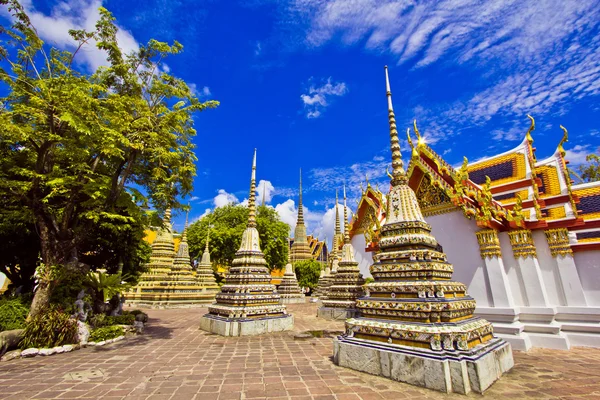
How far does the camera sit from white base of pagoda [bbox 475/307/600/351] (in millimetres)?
7457

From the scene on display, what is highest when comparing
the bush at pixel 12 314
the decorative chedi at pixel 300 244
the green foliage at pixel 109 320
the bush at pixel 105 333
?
the decorative chedi at pixel 300 244

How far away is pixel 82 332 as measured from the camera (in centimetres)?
767

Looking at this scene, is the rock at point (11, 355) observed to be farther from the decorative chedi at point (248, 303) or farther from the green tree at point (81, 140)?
the decorative chedi at point (248, 303)

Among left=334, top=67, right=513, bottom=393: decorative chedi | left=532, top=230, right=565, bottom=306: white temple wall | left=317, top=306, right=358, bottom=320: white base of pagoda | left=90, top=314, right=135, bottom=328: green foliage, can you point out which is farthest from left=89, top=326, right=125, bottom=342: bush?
left=532, top=230, right=565, bottom=306: white temple wall

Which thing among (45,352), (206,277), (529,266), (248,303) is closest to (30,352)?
(45,352)

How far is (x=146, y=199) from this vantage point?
30.6ft

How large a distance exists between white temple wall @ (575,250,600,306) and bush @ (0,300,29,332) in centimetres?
1460

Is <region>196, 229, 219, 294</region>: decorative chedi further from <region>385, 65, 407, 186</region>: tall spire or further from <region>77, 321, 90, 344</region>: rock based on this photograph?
<region>385, 65, 407, 186</region>: tall spire

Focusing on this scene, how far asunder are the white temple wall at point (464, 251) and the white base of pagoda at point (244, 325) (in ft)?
19.0

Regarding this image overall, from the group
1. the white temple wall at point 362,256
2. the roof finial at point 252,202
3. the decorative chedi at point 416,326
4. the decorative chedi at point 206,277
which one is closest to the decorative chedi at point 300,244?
the decorative chedi at point 206,277

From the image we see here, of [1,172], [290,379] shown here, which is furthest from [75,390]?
[1,172]

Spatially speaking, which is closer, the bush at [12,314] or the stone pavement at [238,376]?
the stone pavement at [238,376]

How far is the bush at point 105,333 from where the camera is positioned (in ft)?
26.1

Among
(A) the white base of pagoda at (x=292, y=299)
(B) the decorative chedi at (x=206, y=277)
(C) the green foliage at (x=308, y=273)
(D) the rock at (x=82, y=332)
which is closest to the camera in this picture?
(D) the rock at (x=82, y=332)
